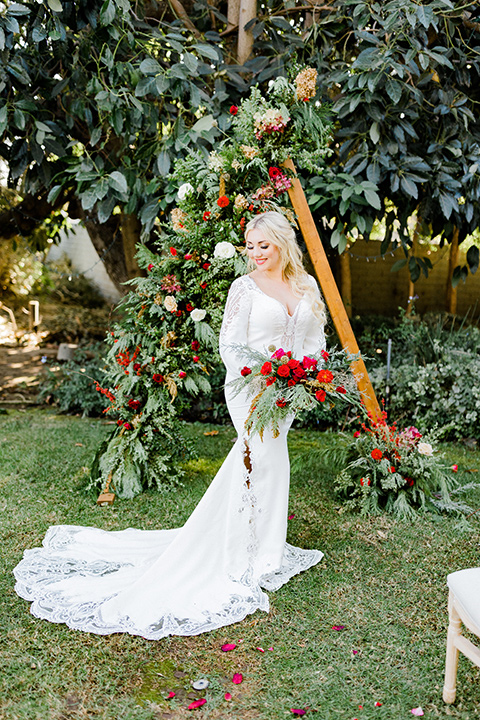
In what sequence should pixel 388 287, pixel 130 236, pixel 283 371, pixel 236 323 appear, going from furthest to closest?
pixel 388 287, pixel 130 236, pixel 236 323, pixel 283 371

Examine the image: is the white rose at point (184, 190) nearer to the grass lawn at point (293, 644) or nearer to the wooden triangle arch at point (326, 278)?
the wooden triangle arch at point (326, 278)

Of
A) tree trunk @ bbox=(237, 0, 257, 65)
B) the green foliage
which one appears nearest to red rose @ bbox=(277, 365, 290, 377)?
tree trunk @ bbox=(237, 0, 257, 65)

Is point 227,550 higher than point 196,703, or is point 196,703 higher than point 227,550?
point 227,550

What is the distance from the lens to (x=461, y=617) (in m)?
2.17

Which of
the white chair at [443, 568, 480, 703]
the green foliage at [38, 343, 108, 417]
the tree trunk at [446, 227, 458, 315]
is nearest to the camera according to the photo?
the white chair at [443, 568, 480, 703]

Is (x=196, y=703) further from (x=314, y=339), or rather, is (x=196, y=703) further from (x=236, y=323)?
(x=314, y=339)

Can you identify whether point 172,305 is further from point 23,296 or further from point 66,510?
point 23,296

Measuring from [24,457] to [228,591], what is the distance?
259 centimetres

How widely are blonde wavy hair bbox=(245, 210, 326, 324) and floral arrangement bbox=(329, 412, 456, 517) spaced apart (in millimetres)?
1221

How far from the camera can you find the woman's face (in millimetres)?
3225

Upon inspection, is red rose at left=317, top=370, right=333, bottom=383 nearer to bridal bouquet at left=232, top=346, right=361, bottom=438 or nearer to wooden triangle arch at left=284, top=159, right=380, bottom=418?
bridal bouquet at left=232, top=346, right=361, bottom=438

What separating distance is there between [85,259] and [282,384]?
11015 millimetres

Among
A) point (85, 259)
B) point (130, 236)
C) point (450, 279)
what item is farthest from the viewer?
point (85, 259)

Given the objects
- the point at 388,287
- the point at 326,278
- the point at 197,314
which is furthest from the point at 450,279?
the point at 197,314
